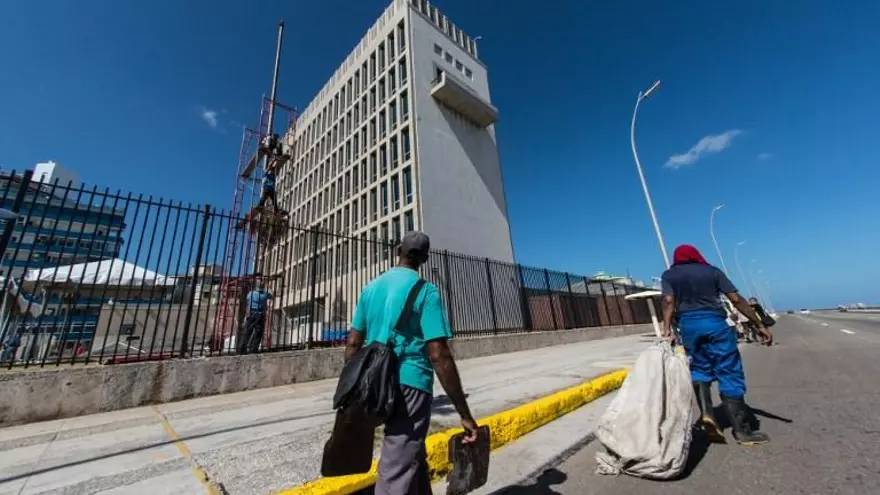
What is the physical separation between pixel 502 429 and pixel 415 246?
220cm

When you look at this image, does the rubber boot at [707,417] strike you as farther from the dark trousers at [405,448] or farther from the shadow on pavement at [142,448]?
the shadow on pavement at [142,448]

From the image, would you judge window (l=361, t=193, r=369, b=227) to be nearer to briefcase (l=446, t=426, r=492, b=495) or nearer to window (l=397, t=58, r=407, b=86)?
window (l=397, t=58, r=407, b=86)

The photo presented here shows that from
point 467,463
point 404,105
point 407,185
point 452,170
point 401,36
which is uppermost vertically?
point 401,36

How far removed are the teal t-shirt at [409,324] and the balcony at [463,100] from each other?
80.9ft

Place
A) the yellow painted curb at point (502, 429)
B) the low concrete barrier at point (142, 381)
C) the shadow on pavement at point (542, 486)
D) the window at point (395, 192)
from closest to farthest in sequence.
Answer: the yellow painted curb at point (502, 429), the shadow on pavement at point (542, 486), the low concrete barrier at point (142, 381), the window at point (395, 192)

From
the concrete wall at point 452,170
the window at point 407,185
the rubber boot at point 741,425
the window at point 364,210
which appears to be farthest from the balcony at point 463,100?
the rubber boot at point 741,425

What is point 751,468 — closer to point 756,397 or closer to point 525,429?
point 525,429

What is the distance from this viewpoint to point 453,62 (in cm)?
2844

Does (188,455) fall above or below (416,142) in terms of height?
below

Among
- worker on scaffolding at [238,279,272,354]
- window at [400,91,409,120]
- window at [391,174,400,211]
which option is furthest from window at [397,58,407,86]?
worker on scaffolding at [238,279,272,354]

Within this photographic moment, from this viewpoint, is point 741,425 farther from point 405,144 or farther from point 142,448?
point 405,144

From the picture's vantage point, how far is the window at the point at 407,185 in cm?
2283

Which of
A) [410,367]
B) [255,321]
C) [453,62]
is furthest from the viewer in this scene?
[453,62]

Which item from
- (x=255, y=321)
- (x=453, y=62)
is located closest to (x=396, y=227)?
(x=453, y=62)
